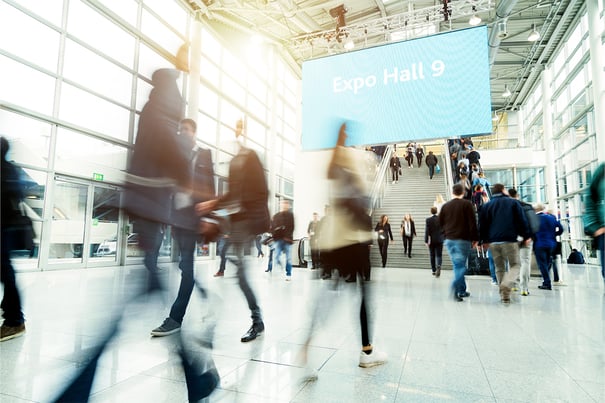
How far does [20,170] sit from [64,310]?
5.76ft

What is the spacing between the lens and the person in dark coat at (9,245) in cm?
253

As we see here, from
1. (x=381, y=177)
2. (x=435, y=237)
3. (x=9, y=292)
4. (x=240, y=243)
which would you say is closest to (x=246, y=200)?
(x=240, y=243)

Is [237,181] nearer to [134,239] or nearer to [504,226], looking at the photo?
[134,239]

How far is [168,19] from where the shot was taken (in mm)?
11312

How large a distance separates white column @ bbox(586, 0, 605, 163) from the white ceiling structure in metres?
1.45

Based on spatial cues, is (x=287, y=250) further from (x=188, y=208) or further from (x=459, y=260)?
(x=188, y=208)

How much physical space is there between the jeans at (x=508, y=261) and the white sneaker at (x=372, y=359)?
2985mm

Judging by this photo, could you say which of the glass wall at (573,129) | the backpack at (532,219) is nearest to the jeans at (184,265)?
the backpack at (532,219)

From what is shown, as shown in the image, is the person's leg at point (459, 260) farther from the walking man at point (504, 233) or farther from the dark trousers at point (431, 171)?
the dark trousers at point (431, 171)

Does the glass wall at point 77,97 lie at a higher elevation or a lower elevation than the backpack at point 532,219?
higher

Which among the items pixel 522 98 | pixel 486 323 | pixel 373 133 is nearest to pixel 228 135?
pixel 373 133

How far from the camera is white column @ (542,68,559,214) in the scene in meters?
17.5

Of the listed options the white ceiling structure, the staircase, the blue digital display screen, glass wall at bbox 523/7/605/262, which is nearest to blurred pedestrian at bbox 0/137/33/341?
the blue digital display screen

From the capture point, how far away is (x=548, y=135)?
17.6 m
